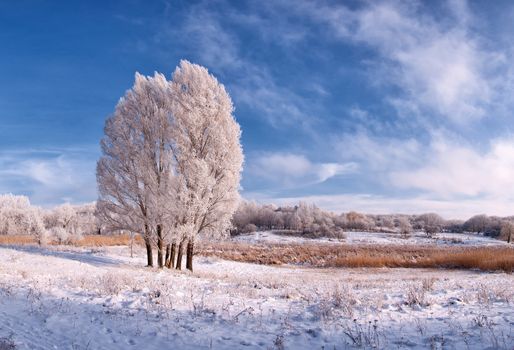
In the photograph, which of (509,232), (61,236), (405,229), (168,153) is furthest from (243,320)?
(405,229)

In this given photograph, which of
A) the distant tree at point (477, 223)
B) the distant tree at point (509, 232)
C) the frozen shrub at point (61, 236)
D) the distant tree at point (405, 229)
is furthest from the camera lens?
the distant tree at point (477, 223)

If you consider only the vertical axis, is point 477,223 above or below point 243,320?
above

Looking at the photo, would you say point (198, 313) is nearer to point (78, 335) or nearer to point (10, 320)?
point (78, 335)

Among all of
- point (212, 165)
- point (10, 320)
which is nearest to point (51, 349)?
point (10, 320)

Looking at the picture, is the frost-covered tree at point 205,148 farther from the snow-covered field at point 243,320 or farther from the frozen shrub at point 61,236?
the frozen shrub at point 61,236

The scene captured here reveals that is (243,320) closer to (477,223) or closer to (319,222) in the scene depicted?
(319,222)

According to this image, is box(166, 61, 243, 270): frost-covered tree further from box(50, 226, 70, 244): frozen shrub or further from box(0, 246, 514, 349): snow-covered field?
box(50, 226, 70, 244): frozen shrub

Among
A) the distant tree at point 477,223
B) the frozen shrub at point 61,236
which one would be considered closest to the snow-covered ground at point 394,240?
the frozen shrub at point 61,236

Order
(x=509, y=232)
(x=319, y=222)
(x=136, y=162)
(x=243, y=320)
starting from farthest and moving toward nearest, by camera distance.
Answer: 1. (x=319, y=222)
2. (x=509, y=232)
3. (x=136, y=162)
4. (x=243, y=320)

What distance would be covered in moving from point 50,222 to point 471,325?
108 metres

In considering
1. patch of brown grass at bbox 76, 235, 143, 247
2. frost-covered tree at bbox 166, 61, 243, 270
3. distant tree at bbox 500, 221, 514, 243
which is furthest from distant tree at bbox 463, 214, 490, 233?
frost-covered tree at bbox 166, 61, 243, 270

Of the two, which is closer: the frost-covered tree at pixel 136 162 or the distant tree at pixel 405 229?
the frost-covered tree at pixel 136 162

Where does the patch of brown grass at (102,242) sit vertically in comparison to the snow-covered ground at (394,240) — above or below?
above

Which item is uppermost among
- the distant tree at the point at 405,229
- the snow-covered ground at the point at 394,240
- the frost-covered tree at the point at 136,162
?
the frost-covered tree at the point at 136,162
